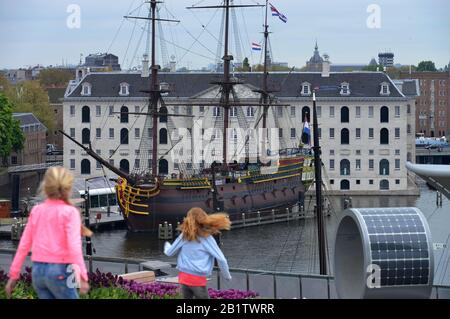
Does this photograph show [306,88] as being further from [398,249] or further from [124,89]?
[398,249]

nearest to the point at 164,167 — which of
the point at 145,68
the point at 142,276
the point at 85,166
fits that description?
the point at 85,166

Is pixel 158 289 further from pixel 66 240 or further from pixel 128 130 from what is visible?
pixel 128 130

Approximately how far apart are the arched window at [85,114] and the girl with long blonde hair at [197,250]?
6591 cm

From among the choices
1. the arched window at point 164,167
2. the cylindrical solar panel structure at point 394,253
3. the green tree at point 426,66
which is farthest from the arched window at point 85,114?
the green tree at point 426,66

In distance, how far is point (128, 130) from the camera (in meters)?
77.9

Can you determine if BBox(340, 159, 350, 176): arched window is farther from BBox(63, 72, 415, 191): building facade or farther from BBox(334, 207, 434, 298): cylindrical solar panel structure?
BBox(334, 207, 434, 298): cylindrical solar panel structure

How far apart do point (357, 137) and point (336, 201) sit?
8.13 meters

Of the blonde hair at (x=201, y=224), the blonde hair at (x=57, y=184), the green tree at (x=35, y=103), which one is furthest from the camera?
the green tree at (x=35, y=103)

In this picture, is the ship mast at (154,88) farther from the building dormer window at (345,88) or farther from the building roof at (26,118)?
the building roof at (26,118)

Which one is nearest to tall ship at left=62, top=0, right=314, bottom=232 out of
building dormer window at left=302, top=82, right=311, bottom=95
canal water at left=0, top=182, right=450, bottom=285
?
canal water at left=0, top=182, right=450, bottom=285

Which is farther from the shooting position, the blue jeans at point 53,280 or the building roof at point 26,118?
the building roof at point 26,118

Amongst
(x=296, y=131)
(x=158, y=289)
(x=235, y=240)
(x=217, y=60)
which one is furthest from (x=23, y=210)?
(x=158, y=289)

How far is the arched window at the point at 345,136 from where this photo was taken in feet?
254

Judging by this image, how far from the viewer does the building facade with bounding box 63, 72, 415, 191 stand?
76.2 m
